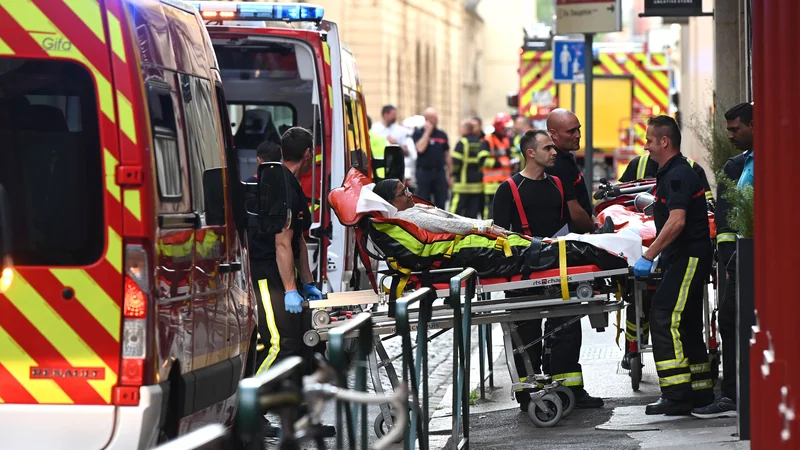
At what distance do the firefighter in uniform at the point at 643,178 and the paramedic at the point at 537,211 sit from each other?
1.99 feet

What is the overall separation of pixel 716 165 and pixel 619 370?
1576mm

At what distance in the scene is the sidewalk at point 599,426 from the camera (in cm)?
760

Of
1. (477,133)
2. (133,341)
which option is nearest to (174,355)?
(133,341)

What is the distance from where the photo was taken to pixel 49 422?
532cm

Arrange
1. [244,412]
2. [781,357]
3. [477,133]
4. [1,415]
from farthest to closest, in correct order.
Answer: [477,133] → [1,415] → [781,357] → [244,412]

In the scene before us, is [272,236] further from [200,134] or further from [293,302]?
[200,134]

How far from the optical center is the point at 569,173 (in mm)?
9367

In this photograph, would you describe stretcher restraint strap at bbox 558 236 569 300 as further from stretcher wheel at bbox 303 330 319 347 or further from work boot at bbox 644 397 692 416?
stretcher wheel at bbox 303 330 319 347

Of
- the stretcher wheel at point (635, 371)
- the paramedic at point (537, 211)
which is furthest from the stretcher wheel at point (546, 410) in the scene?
the stretcher wheel at point (635, 371)

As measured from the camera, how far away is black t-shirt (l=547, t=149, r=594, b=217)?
30.7 feet

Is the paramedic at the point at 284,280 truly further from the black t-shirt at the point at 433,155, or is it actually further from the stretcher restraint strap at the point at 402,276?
the black t-shirt at the point at 433,155

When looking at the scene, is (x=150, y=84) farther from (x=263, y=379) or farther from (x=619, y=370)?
(x=619, y=370)

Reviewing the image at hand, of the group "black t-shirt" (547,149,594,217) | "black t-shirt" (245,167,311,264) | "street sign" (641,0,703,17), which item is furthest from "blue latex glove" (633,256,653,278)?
"street sign" (641,0,703,17)

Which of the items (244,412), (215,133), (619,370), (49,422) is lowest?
(619,370)
